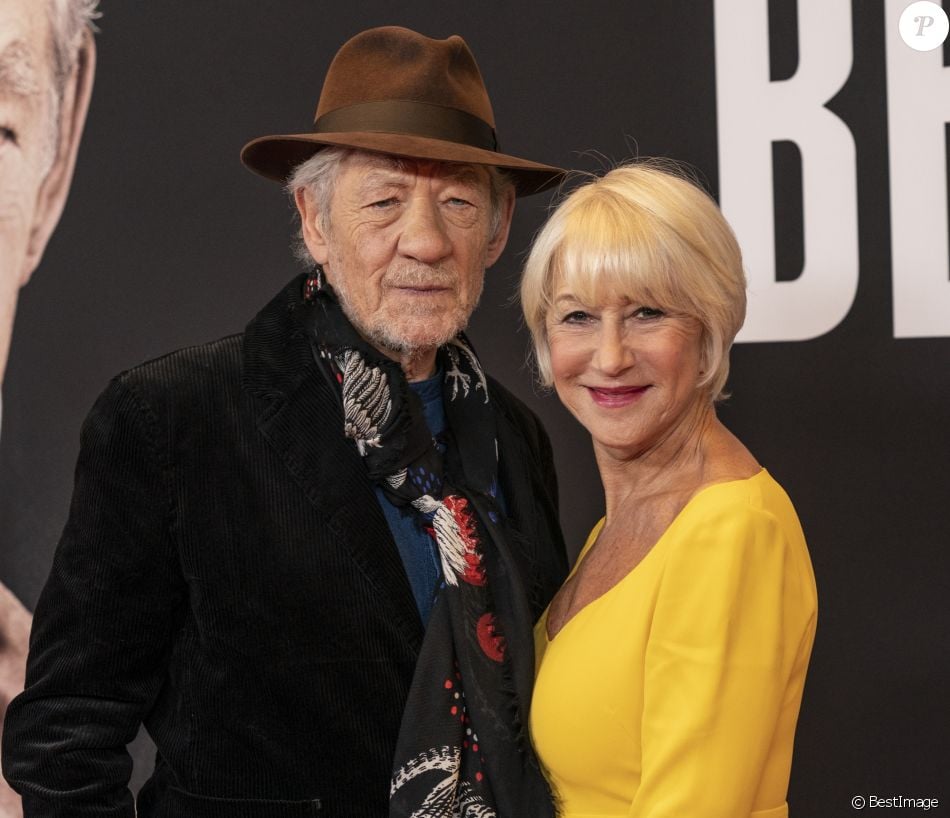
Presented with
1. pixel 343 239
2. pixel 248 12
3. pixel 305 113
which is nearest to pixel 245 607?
pixel 343 239

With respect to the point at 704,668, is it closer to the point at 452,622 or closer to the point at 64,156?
the point at 452,622

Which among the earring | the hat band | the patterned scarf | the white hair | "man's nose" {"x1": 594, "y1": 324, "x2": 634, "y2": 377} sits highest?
the hat band

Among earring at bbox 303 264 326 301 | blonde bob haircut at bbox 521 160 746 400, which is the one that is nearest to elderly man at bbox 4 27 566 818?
earring at bbox 303 264 326 301

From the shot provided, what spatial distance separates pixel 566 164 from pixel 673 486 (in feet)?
4.30

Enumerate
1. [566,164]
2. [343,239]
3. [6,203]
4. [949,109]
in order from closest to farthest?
[343,239] → [949,109] → [566,164] → [6,203]

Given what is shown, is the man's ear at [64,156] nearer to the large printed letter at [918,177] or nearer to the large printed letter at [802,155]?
the large printed letter at [802,155]

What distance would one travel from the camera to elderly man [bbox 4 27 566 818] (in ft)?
5.39

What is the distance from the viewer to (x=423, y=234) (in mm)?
1784

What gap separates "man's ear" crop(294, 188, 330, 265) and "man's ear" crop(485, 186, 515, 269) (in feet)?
0.90

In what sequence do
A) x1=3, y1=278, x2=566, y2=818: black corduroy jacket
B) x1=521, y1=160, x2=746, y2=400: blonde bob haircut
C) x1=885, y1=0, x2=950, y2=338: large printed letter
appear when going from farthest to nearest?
x1=885, y1=0, x2=950, y2=338: large printed letter → x1=3, y1=278, x2=566, y2=818: black corduroy jacket → x1=521, y1=160, x2=746, y2=400: blonde bob haircut

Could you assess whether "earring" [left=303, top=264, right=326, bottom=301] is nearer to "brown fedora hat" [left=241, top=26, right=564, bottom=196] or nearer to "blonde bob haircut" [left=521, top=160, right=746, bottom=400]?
"brown fedora hat" [left=241, top=26, right=564, bottom=196]

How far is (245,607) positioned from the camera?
167cm

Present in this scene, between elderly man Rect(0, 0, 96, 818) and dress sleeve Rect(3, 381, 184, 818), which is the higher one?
elderly man Rect(0, 0, 96, 818)

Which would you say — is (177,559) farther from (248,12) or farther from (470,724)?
(248,12)
